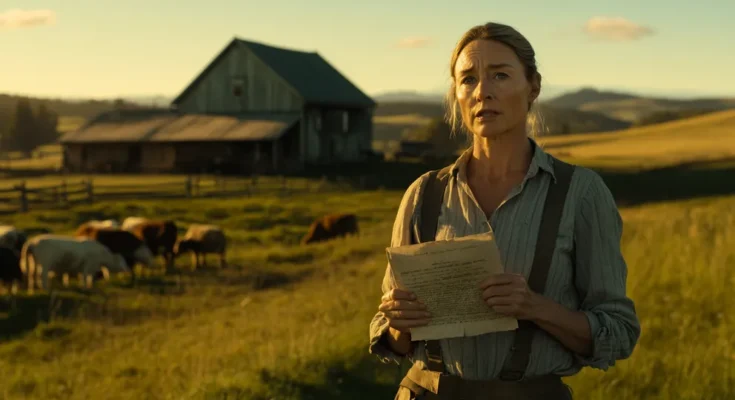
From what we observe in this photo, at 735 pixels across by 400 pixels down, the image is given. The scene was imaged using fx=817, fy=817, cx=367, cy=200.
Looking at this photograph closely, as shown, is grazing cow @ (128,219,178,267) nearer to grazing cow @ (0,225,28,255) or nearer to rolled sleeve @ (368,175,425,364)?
grazing cow @ (0,225,28,255)

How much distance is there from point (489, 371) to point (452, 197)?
22.8 inches

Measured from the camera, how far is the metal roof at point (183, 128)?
4259 centimetres

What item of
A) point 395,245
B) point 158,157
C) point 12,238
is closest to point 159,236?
point 12,238

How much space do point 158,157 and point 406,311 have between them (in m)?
43.9

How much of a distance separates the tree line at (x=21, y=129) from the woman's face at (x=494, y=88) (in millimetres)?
85215

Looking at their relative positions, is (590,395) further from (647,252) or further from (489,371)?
(647,252)

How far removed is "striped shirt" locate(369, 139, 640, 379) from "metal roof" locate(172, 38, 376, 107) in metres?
42.0

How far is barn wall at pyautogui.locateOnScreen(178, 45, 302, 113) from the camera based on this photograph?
1772 inches

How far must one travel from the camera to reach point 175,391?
6699 mm

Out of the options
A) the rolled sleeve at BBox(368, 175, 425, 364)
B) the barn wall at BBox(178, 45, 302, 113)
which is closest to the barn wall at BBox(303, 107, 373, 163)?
the barn wall at BBox(178, 45, 302, 113)

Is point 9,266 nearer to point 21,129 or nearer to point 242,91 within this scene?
point 242,91

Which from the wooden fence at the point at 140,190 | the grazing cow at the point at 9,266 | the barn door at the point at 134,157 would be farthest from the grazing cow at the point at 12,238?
the barn door at the point at 134,157

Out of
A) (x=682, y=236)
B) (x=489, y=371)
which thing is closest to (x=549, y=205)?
(x=489, y=371)

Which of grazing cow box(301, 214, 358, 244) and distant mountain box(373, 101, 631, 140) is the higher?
distant mountain box(373, 101, 631, 140)
